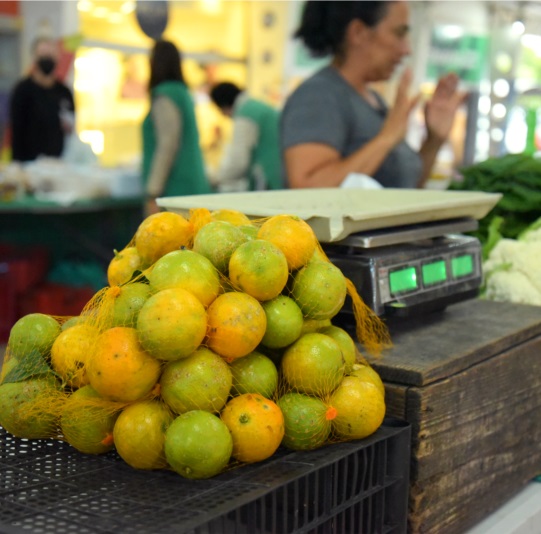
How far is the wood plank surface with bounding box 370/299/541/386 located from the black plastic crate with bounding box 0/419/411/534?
9 centimetres

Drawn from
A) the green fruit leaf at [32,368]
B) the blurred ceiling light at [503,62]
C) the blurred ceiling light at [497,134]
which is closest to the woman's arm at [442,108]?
the green fruit leaf at [32,368]

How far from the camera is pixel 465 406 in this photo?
1.19 meters

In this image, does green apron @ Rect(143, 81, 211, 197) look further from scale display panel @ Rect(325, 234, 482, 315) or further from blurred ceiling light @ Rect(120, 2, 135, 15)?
blurred ceiling light @ Rect(120, 2, 135, 15)

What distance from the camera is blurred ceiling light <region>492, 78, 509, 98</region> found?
8814mm

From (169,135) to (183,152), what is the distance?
189mm

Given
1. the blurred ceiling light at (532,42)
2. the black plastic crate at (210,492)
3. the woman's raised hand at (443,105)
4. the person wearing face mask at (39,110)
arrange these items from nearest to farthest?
1. the black plastic crate at (210,492)
2. the woman's raised hand at (443,105)
3. the person wearing face mask at (39,110)
4. the blurred ceiling light at (532,42)

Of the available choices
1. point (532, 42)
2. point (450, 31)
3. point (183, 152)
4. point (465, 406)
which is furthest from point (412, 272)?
point (532, 42)

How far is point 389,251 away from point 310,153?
1.01 m

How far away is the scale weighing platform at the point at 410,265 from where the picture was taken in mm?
1268

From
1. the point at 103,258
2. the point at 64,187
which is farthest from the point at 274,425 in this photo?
the point at 103,258

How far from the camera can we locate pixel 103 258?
17.7 feet

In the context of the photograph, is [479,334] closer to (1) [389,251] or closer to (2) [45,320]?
(1) [389,251]

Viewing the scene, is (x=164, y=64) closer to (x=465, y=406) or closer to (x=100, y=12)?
→ (x=465, y=406)

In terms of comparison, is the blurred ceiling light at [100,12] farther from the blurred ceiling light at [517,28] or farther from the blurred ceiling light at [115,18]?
the blurred ceiling light at [517,28]
